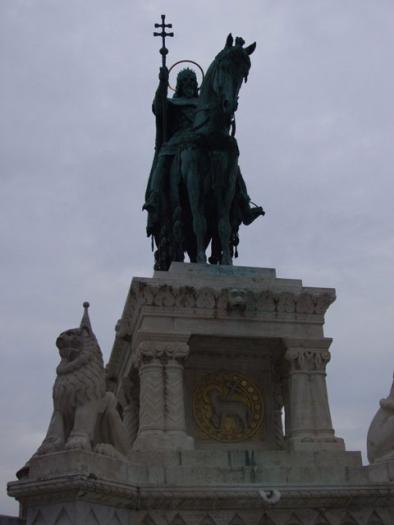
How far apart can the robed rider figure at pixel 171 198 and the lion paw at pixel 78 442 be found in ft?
15.9

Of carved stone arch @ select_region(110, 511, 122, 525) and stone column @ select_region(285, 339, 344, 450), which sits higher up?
stone column @ select_region(285, 339, 344, 450)

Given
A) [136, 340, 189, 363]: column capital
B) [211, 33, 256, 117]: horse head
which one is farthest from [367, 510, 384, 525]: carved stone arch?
[211, 33, 256, 117]: horse head

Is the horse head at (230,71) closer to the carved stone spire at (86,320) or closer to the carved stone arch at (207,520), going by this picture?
the carved stone spire at (86,320)

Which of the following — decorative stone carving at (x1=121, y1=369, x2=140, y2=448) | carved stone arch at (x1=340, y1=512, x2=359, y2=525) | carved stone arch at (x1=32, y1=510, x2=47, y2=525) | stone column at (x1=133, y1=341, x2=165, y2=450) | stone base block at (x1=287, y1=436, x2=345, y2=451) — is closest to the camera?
carved stone arch at (x1=32, y1=510, x2=47, y2=525)

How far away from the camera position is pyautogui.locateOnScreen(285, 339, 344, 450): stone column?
14367mm

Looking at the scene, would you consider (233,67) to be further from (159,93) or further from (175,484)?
(175,484)

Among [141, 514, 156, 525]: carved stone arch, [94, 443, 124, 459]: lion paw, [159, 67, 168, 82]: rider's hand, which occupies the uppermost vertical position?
[159, 67, 168, 82]: rider's hand

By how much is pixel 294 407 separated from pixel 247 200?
467 centimetres

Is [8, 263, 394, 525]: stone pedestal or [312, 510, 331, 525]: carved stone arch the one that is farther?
[312, 510, 331, 525]: carved stone arch

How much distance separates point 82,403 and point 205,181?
560 centimetres

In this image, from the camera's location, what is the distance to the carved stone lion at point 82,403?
12797 mm

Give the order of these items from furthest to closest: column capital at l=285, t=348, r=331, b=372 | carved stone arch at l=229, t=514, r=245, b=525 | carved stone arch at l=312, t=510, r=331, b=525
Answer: column capital at l=285, t=348, r=331, b=372 → carved stone arch at l=312, t=510, r=331, b=525 → carved stone arch at l=229, t=514, r=245, b=525

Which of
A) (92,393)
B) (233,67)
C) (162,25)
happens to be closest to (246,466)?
(92,393)

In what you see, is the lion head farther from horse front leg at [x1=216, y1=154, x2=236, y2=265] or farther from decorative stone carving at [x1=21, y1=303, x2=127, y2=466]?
horse front leg at [x1=216, y1=154, x2=236, y2=265]
